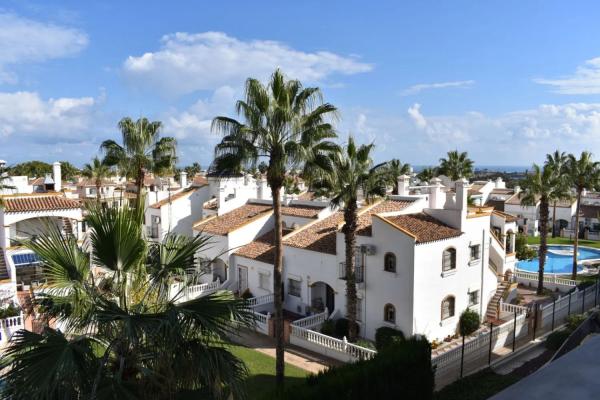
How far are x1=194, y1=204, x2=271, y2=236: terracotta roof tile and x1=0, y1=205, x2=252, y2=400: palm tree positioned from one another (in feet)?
79.3

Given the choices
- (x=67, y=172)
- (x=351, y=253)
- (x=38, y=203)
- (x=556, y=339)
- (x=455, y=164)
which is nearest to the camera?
(x=351, y=253)

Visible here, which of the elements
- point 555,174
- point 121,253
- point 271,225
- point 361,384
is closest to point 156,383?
point 121,253

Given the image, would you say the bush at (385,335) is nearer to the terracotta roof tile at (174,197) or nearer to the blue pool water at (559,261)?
the terracotta roof tile at (174,197)

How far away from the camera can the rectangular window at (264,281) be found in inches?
1197

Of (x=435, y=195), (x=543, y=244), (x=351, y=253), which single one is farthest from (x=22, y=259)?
(x=543, y=244)

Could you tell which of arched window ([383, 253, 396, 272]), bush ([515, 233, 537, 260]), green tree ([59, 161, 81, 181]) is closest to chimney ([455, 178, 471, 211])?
arched window ([383, 253, 396, 272])

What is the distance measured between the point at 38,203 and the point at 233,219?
13.6 m

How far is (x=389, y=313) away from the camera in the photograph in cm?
2452

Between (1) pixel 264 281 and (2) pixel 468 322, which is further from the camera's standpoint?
(1) pixel 264 281

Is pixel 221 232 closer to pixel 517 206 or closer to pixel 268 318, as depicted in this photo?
pixel 268 318

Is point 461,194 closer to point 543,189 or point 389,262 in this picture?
point 389,262

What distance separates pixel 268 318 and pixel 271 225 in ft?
32.5

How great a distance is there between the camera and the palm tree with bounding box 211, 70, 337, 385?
56.0 ft

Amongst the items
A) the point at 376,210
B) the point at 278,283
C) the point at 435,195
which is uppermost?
the point at 435,195
